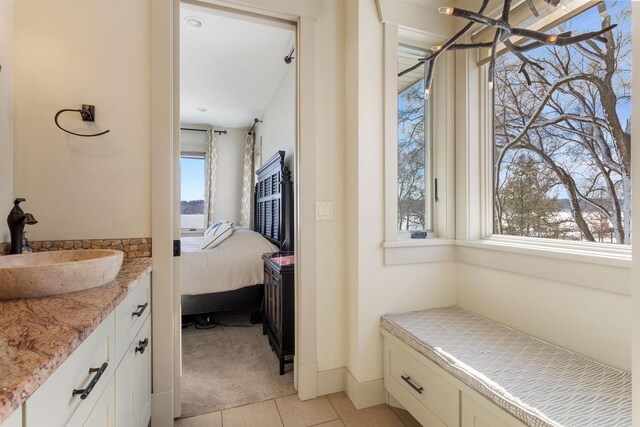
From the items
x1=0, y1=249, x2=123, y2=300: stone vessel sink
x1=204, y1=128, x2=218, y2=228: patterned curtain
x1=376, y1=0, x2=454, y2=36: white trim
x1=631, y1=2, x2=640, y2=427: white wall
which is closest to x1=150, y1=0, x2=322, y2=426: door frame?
x1=376, y1=0, x2=454, y2=36: white trim

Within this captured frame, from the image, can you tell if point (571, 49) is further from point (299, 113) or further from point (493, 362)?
point (493, 362)

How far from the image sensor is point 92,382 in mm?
808

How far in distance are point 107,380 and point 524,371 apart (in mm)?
1499

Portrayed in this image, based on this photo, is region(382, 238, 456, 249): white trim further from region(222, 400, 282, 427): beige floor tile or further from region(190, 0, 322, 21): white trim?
region(190, 0, 322, 21): white trim

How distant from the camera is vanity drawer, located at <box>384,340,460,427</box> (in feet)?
4.44

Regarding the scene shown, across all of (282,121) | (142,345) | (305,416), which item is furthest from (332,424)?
(282,121)

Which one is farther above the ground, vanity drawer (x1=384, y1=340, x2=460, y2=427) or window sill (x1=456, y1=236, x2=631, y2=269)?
window sill (x1=456, y1=236, x2=631, y2=269)

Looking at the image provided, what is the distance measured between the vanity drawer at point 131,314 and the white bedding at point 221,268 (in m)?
1.41

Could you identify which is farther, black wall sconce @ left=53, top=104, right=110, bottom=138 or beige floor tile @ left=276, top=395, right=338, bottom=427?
beige floor tile @ left=276, top=395, right=338, bottom=427

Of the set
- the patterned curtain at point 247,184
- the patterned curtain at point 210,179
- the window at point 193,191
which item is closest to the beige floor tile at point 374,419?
the patterned curtain at point 247,184

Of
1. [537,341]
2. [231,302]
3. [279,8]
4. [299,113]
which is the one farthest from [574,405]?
[231,302]

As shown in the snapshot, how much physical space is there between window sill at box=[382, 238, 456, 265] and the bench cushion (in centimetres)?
35

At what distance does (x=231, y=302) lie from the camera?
310cm

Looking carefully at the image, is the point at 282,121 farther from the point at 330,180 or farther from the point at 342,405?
the point at 342,405
